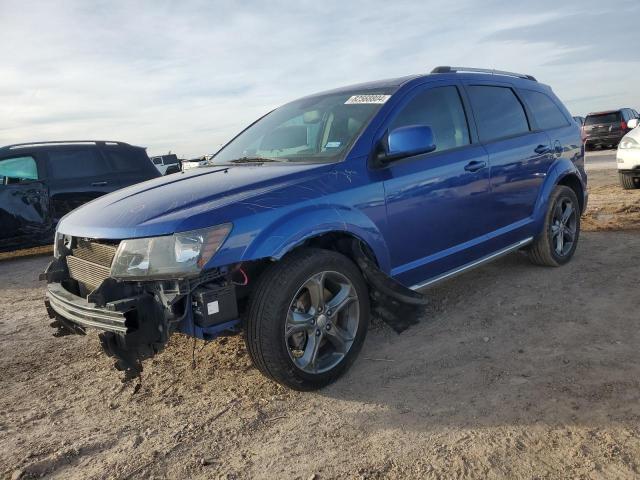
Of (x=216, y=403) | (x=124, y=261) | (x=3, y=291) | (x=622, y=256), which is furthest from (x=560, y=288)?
(x=3, y=291)

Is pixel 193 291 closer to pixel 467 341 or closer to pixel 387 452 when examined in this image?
pixel 387 452

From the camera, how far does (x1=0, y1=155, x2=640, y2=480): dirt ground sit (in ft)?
7.55

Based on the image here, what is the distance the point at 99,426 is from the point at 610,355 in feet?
9.63

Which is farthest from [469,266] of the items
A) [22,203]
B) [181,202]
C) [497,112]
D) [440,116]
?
[22,203]

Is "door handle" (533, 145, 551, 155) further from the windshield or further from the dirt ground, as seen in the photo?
the windshield

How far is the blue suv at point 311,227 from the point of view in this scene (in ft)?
8.35

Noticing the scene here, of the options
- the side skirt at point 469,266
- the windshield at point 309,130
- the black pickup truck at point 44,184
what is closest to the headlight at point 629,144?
the side skirt at point 469,266

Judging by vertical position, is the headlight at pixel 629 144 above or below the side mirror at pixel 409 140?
below

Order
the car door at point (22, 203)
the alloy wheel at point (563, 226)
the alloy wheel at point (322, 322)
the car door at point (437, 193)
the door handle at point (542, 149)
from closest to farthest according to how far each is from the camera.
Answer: the alloy wheel at point (322, 322) → the car door at point (437, 193) → the door handle at point (542, 149) → the alloy wheel at point (563, 226) → the car door at point (22, 203)

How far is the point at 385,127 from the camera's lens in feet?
11.2

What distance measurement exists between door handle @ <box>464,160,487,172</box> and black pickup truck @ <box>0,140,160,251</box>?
5.81 m

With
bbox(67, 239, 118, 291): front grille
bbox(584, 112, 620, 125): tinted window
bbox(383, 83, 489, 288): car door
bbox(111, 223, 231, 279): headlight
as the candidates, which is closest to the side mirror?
bbox(383, 83, 489, 288): car door

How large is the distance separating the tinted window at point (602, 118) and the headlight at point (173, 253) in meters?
22.0

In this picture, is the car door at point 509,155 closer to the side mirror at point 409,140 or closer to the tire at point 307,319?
the side mirror at point 409,140
